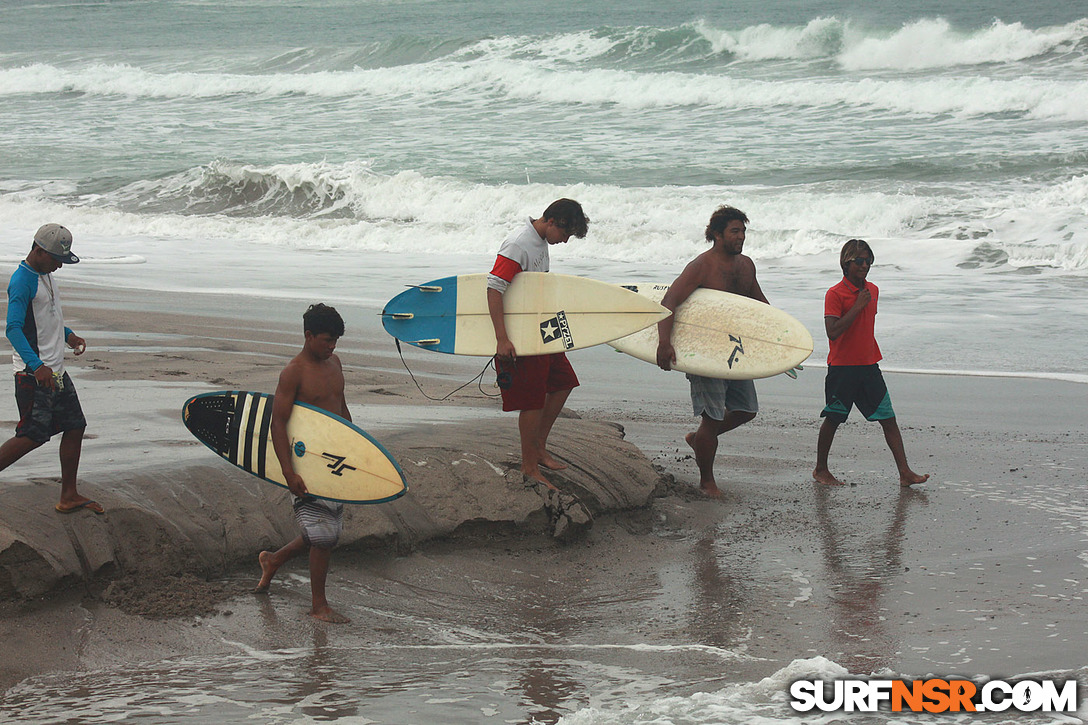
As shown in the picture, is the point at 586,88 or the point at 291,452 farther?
the point at 586,88

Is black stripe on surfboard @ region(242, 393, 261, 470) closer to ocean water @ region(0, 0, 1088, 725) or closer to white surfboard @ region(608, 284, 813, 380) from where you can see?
ocean water @ region(0, 0, 1088, 725)

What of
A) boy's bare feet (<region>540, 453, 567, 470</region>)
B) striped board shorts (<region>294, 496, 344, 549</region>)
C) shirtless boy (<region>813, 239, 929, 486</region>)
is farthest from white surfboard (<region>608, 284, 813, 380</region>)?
striped board shorts (<region>294, 496, 344, 549</region>)

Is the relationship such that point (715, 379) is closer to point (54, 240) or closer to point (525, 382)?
point (525, 382)

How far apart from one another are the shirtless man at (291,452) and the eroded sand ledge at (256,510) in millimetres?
346

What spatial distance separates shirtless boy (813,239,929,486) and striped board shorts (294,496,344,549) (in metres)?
2.97

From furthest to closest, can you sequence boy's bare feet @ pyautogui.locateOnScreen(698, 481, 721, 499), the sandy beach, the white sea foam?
the white sea foam, boy's bare feet @ pyautogui.locateOnScreen(698, 481, 721, 499), the sandy beach

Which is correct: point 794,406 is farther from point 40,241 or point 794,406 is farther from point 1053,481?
point 40,241

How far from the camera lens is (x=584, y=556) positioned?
4.75 m

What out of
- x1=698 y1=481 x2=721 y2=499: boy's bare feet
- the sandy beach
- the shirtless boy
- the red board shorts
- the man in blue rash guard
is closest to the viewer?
the sandy beach

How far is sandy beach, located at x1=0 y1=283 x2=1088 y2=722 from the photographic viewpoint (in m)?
3.50

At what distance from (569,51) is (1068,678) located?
33070 millimetres

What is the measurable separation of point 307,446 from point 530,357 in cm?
145

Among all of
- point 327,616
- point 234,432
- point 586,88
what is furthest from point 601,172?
point 327,616

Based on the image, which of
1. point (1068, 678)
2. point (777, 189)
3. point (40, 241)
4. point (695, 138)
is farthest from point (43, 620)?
Answer: point (695, 138)
